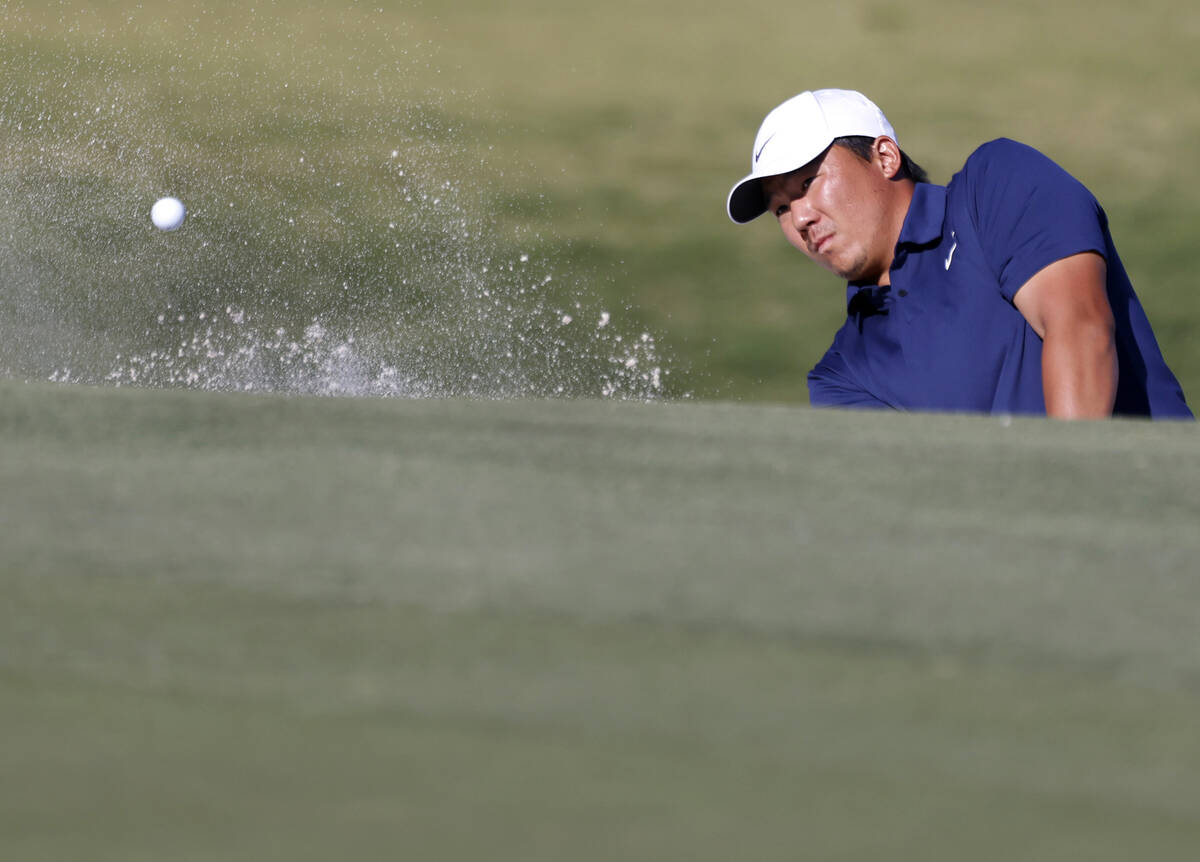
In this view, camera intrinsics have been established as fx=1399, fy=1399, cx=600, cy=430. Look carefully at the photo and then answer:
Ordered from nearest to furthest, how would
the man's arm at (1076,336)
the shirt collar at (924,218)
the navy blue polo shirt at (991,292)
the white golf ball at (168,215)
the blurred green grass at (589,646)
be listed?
the blurred green grass at (589,646)
the man's arm at (1076,336)
the navy blue polo shirt at (991,292)
the shirt collar at (924,218)
the white golf ball at (168,215)

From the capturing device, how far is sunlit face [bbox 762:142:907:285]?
2385 mm

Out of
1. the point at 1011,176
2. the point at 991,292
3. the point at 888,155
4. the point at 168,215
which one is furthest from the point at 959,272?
the point at 168,215

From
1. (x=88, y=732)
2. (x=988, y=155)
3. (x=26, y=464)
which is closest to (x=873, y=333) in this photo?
(x=988, y=155)

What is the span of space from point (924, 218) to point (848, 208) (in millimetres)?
141

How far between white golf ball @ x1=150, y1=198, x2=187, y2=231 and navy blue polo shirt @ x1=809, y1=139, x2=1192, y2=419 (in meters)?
4.36

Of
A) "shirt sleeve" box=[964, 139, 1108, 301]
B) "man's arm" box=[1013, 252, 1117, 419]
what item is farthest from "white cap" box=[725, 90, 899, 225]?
"man's arm" box=[1013, 252, 1117, 419]

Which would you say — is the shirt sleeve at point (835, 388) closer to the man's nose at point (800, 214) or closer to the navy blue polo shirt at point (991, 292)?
the navy blue polo shirt at point (991, 292)

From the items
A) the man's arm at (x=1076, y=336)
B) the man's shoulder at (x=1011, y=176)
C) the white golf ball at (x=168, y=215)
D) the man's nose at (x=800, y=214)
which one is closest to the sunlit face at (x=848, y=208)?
the man's nose at (x=800, y=214)

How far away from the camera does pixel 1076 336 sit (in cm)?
197

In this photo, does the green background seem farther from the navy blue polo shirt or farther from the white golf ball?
the white golf ball

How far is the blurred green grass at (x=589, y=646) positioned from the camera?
570 mm

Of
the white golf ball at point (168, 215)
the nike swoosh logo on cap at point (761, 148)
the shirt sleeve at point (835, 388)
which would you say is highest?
the nike swoosh logo on cap at point (761, 148)

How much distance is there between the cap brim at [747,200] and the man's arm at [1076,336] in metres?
0.59

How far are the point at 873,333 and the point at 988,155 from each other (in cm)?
38
